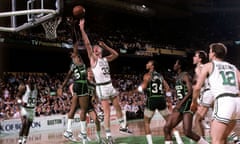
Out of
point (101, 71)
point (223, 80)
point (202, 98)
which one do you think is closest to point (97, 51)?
point (101, 71)

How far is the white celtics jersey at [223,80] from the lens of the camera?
5004 millimetres

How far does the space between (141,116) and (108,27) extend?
7.18 m


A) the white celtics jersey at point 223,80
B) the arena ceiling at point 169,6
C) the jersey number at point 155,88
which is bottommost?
the jersey number at point 155,88

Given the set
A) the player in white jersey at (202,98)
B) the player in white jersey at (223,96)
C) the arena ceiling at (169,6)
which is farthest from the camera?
the arena ceiling at (169,6)

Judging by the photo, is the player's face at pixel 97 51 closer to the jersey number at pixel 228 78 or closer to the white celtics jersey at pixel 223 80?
the white celtics jersey at pixel 223 80

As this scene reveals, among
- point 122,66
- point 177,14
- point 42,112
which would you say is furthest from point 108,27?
point 42,112

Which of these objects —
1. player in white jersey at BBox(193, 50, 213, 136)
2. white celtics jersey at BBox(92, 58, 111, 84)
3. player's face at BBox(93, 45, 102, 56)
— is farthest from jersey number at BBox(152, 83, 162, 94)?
player's face at BBox(93, 45, 102, 56)

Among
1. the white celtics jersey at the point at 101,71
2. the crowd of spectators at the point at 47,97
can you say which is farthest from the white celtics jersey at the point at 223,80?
the crowd of spectators at the point at 47,97

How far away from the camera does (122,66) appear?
24031 mm

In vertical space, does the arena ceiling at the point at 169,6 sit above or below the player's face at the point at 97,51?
above

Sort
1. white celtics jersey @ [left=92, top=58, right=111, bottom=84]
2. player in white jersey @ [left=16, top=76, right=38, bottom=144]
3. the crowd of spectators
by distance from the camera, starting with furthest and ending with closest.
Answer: the crowd of spectators < player in white jersey @ [left=16, top=76, right=38, bottom=144] < white celtics jersey @ [left=92, top=58, right=111, bottom=84]

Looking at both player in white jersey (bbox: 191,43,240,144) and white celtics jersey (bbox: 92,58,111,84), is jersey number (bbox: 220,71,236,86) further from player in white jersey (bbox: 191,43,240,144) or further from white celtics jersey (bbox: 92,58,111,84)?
white celtics jersey (bbox: 92,58,111,84)

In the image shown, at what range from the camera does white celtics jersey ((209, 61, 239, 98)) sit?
5.00 meters

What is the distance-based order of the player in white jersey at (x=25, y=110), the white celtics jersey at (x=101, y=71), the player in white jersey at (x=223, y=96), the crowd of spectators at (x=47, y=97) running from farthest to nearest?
the crowd of spectators at (x=47, y=97) → the player in white jersey at (x=25, y=110) → the white celtics jersey at (x=101, y=71) → the player in white jersey at (x=223, y=96)
